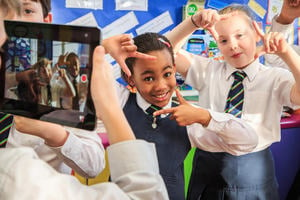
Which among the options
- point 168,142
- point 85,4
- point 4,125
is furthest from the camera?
point 85,4

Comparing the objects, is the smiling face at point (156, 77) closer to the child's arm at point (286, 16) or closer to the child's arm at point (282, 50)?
the child's arm at point (282, 50)

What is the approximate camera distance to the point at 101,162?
1.80ft

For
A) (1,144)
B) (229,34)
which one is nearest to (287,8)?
(229,34)

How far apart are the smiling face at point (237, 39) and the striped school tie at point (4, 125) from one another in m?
0.48

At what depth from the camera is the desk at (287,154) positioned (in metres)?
1.24

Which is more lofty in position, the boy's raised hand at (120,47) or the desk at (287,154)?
the boy's raised hand at (120,47)

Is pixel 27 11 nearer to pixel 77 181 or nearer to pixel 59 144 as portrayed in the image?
pixel 59 144

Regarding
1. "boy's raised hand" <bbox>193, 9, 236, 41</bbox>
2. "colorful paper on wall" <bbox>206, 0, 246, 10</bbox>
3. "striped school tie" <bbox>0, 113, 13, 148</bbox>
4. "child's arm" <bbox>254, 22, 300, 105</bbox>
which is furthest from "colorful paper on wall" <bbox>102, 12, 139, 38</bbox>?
"striped school tie" <bbox>0, 113, 13, 148</bbox>

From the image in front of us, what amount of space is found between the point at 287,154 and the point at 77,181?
3.81 feet

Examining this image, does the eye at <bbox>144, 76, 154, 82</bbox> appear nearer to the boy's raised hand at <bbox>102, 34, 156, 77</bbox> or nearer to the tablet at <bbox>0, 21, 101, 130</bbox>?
the boy's raised hand at <bbox>102, 34, 156, 77</bbox>

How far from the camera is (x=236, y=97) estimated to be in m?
0.72

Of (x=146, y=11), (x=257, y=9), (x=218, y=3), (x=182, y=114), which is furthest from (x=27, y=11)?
(x=257, y=9)

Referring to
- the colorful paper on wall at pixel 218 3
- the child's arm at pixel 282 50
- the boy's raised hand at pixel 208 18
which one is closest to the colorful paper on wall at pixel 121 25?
the colorful paper on wall at pixel 218 3

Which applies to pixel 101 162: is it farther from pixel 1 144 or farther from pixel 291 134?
pixel 291 134
